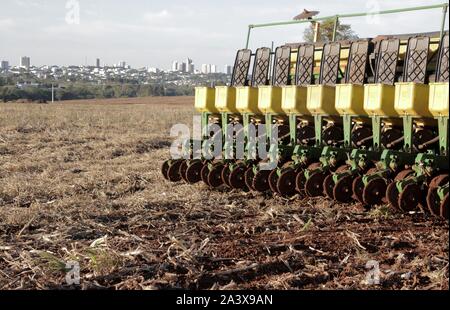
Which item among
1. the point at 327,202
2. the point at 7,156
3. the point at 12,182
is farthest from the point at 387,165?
the point at 7,156

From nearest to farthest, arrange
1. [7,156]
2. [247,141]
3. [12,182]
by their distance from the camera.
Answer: [247,141]
[12,182]
[7,156]

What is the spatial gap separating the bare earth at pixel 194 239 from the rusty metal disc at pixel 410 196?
0.22 meters

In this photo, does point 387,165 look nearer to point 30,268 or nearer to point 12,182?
point 30,268

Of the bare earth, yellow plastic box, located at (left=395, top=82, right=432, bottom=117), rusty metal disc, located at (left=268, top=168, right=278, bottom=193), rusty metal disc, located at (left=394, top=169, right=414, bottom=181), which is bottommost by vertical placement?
the bare earth

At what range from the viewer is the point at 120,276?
6492 millimetres

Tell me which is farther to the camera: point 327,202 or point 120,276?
point 327,202

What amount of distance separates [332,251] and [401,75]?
3699 millimetres

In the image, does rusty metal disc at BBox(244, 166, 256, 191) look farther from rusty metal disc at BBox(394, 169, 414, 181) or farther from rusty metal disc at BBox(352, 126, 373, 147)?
rusty metal disc at BBox(394, 169, 414, 181)

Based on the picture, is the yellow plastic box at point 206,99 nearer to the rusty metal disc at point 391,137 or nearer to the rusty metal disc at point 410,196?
the rusty metal disc at point 391,137

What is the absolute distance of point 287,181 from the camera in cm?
1056

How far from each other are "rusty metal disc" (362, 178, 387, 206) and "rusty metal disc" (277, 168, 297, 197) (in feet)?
5.40

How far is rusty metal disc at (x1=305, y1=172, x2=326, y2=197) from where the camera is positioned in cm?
1002

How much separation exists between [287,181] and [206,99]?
2.55 m

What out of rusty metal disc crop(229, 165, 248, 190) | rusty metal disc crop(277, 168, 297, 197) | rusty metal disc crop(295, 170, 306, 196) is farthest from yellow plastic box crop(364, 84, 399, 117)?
rusty metal disc crop(229, 165, 248, 190)
